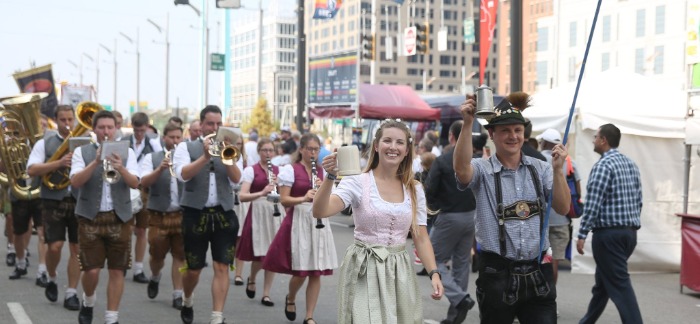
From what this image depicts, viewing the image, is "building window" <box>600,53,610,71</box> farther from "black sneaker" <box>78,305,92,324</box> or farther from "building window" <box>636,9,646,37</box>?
"black sneaker" <box>78,305,92,324</box>

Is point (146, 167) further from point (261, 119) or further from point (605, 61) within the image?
point (261, 119)

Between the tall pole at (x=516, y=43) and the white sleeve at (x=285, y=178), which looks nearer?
the white sleeve at (x=285, y=178)

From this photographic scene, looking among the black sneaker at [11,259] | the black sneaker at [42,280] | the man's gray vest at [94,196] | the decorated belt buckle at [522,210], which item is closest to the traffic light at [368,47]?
the black sneaker at [11,259]

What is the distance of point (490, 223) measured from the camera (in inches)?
216

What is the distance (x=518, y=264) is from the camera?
17.9ft

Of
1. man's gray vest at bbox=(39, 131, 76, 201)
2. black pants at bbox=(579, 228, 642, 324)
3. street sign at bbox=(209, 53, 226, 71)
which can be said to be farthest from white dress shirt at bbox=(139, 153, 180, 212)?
street sign at bbox=(209, 53, 226, 71)

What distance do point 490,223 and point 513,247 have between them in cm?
18

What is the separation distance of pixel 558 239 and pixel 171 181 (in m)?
3.99

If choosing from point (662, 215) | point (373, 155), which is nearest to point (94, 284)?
point (373, 155)

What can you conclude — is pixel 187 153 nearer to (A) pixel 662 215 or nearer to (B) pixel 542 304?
(B) pixel 542 304

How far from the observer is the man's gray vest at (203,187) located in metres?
8.53

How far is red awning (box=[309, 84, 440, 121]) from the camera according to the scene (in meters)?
22.6

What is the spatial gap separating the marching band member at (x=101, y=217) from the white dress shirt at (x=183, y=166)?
0.37m

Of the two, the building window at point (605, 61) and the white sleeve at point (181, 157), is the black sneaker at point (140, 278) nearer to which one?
the white sleeve at point (181, 157)
